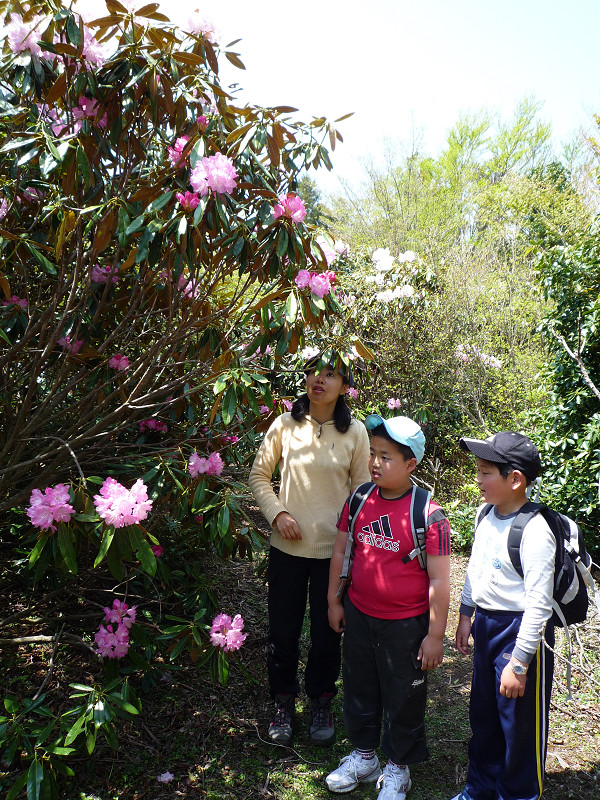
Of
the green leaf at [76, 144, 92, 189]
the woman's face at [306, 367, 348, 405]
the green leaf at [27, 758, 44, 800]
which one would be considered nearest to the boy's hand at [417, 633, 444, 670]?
the woman's face at [306, 367, 348, 405]

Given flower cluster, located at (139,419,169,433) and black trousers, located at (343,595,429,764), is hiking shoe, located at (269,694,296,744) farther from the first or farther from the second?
flower cluster, located at (139,419,169,433)

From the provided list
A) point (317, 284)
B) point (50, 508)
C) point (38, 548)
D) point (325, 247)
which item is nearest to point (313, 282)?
point (317, 284)

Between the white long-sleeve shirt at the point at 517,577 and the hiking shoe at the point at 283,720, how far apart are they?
37.4 inches

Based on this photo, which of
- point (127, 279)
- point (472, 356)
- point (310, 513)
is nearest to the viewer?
point (310, 513)

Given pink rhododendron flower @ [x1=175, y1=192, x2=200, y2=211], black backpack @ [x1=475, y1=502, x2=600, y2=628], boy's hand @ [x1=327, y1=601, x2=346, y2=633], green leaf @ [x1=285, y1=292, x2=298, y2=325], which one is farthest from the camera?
boy's hand @ [x1=327, y1=601, x2=346, y2=633]

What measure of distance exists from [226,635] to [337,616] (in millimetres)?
457

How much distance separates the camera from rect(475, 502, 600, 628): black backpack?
2.01 metres

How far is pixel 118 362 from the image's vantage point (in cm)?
271

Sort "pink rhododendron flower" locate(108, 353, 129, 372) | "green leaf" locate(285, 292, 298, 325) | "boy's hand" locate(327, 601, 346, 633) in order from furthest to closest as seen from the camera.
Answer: "pink rhododendron flower" locate(108, 353, 129, 372) → "boy's hand" locate(327, 601, 346, 633) → "green leaf" locate(285, 292, 298, 325)

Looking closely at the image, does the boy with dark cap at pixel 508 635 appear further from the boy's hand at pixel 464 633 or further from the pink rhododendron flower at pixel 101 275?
the pink rhododendron flower at pixel 101 275

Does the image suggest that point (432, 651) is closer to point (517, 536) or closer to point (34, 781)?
point (517, 536)

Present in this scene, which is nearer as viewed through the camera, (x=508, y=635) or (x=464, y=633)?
(x=508, y=635)

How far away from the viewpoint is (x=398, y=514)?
91.0 inches

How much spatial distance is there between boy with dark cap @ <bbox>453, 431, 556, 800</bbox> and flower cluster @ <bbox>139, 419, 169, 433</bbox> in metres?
1.53
